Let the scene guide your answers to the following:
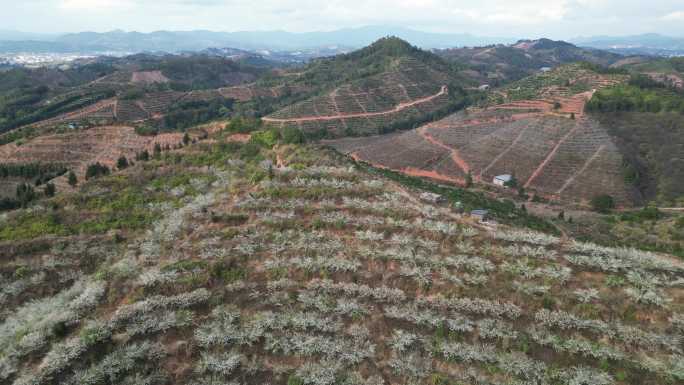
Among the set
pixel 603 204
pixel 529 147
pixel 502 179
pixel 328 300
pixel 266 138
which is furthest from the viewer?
pixel 529 147

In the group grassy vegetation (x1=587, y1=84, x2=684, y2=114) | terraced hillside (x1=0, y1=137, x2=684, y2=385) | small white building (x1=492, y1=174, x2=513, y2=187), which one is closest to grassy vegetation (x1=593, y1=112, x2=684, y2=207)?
grassy vegetation (x1=587, y1=84, x2=684, y2=114)

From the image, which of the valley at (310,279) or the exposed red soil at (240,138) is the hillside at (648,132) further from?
the exposed red soil at (240,138)

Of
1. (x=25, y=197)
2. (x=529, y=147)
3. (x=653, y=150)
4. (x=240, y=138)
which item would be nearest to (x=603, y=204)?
(x=529, y=147)

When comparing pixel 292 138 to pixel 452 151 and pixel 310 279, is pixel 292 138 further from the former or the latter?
pixel 452 151

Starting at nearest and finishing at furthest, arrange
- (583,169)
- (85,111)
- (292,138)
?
(292,138) → (583,169) → (85,111)

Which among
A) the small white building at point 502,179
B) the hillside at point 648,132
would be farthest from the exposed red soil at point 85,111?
the hillside at point 648,132

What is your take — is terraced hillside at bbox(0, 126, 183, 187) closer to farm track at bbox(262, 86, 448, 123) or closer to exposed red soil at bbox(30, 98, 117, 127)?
exposed red soil at bbox(30, 98, 117, 127)

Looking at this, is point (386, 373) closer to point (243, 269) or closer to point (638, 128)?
point (243, 269)
